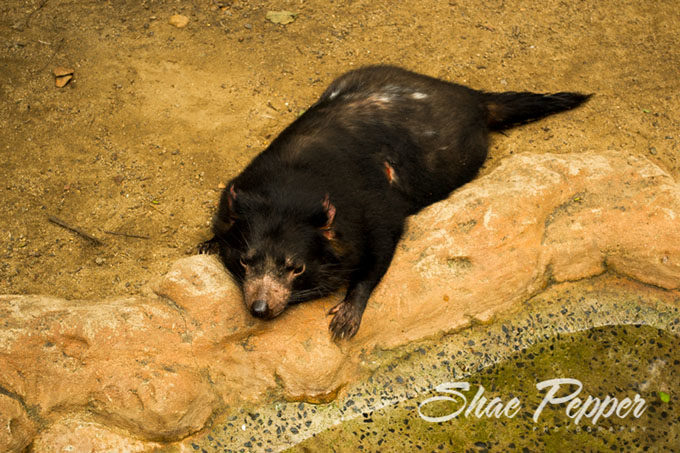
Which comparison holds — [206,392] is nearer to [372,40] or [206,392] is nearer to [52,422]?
[52,422]

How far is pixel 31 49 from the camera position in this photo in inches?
243

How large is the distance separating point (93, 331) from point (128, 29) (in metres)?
4.09

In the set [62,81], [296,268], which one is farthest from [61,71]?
[296,268]

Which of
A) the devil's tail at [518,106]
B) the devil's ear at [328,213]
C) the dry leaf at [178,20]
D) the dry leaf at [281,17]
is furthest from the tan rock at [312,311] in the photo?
the dry leaf at [178,20]

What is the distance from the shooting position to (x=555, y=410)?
3.82m

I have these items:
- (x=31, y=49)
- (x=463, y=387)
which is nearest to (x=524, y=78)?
(x=463, y=387)

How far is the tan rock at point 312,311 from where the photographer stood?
3.43 meters

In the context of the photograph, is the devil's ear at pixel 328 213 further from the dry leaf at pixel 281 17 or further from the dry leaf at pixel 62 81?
the dry leaf at pixel 281 17

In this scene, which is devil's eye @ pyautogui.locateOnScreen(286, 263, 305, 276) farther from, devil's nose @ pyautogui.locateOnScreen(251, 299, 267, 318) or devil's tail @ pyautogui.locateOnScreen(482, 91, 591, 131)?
devil's tail @ pyautogui.locateOnScreen(482, 91, 591, 131)

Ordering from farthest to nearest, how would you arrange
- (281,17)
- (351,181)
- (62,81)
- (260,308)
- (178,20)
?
(281,17) → (178,20) → (62,81) → (351,181) → (260,308)

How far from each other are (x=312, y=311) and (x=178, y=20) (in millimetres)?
4094

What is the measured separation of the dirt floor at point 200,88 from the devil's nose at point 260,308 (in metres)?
1.14

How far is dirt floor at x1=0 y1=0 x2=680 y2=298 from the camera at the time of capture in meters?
4.79

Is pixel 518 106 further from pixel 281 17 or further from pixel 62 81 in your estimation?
pixel 62 81
